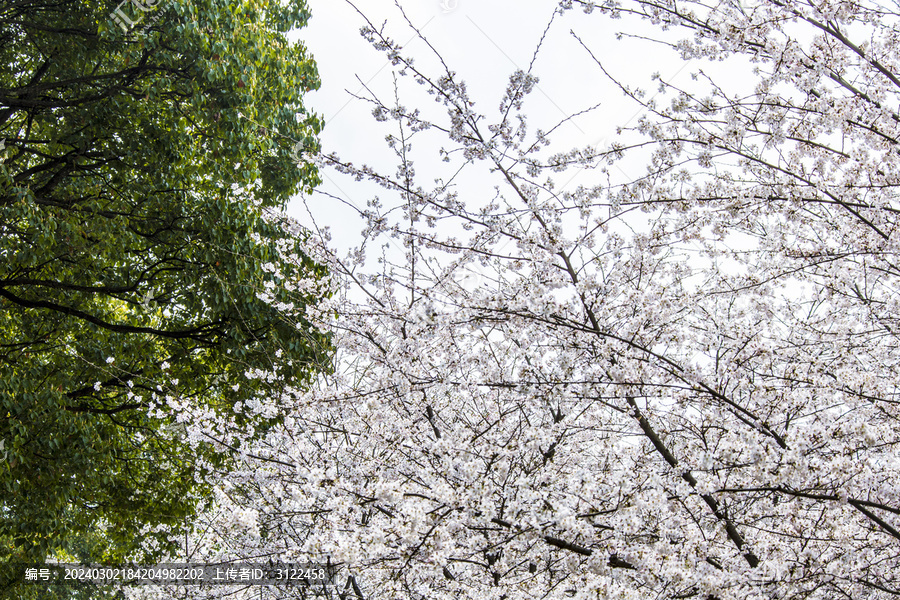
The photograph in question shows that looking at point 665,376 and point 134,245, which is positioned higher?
point 134,245

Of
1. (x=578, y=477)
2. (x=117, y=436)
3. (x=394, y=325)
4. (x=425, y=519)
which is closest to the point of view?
(x=425, y=519)

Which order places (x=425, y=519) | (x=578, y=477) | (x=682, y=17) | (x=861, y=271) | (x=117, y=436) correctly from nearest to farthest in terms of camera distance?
(x=425, y=519), (x=682, y=17), (x=578, y=477), (x=861, y=271), (x=117, y=436)

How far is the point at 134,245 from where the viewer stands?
22.3 feet

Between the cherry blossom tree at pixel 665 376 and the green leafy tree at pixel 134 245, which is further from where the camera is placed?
the green leafy tree at pixel 134 245

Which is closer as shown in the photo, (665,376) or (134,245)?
(665,376)

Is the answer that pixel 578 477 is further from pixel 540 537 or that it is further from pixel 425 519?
pixel 425 519

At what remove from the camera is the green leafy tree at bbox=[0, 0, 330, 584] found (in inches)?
225

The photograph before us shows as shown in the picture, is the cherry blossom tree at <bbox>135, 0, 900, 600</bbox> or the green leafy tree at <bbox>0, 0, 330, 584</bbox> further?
the green leafy tree at <bbox>0, 0, 330, 584</bbox>

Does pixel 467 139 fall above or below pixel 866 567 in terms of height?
above

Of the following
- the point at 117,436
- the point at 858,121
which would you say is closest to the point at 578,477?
the point at 858,121

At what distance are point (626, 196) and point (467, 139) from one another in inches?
34.0

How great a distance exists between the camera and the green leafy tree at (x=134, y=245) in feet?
18.8

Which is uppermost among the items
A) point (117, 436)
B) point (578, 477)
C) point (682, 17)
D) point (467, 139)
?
point (682, 17)

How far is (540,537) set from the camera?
2879 millimetres
